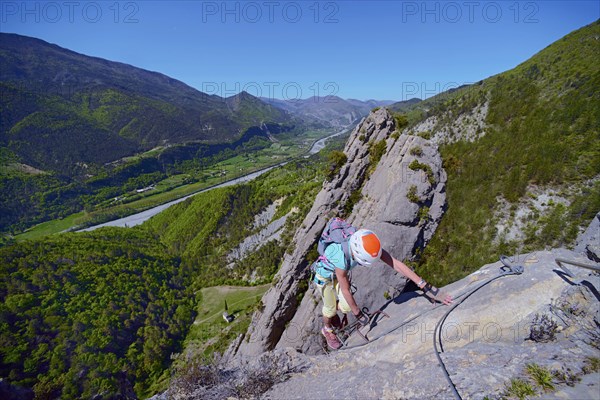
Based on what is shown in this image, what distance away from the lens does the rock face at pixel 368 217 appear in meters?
Answer: 12.5

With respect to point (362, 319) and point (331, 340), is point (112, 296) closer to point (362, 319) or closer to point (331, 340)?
point (331, 340)

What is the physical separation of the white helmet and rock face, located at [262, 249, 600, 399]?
2535mm

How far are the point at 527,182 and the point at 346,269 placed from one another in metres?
25.9

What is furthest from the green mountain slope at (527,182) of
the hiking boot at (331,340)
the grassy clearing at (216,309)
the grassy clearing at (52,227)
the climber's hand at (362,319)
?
the grassy clearing at (52,227)

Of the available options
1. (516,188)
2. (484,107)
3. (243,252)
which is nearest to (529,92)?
(484,107)

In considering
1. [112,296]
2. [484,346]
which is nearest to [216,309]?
[112,296]

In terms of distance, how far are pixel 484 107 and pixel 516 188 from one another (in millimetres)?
43377

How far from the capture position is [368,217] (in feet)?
48.5

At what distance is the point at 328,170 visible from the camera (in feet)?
68.4

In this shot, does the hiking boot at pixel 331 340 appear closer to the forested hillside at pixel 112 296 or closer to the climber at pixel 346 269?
the climber at pixel 346 269

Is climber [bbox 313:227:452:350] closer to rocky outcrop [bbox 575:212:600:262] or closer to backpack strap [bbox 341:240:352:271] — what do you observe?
backpack strap [bbox 341:240:352:271]

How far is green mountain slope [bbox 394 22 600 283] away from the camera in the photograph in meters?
17.4

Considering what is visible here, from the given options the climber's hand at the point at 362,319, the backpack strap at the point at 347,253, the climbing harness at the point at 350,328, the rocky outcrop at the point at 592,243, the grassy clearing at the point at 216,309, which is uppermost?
the backpack strap at the point at 347,253

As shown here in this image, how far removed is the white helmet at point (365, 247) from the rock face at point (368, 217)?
6.25m
